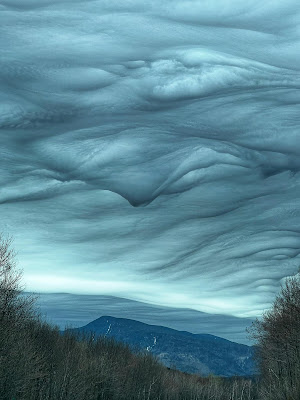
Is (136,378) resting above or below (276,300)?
below

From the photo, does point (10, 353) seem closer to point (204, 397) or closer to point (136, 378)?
point (136, 378)

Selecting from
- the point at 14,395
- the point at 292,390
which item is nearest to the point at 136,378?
the point at 14,395

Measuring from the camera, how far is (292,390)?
52.0 metres

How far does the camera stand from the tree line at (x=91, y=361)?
6975 centimetres

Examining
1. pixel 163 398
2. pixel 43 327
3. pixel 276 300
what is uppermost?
pixel 276 300

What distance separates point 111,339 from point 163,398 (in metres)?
14.0

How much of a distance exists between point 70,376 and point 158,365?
156 ft

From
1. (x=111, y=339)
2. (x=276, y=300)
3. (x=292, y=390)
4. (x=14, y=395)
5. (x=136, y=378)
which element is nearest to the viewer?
(x=292, y=390)

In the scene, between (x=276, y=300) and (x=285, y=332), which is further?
(x=276, y=300)

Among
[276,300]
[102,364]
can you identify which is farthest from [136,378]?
[276,300]

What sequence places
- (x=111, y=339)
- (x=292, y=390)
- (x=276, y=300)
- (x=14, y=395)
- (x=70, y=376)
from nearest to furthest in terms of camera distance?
(x=292, y=390) < (x=14, y=395) < (x=70, y=376) < (x=276, y=300) < (x=111, y=339)

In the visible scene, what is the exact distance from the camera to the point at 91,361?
96.2 m

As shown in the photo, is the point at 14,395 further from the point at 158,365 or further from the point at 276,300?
the point at 158,365

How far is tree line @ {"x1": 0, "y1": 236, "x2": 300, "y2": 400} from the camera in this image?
6975 centimetres
